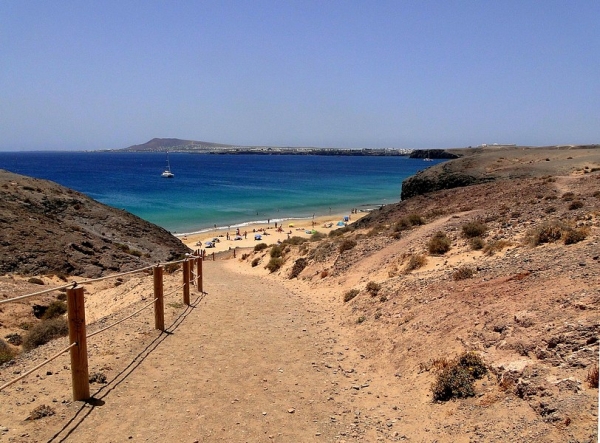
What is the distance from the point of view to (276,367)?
7934 mm

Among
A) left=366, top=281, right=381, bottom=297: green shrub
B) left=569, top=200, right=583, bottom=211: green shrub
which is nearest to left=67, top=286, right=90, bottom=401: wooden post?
left=366, top=281, right=381, bottom=297: green shrub

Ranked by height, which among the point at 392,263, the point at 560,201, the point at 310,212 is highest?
the point at 560,201

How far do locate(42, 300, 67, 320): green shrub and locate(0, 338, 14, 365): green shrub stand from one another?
2792 millimetres

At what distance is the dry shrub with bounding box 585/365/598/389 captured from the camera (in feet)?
15.8

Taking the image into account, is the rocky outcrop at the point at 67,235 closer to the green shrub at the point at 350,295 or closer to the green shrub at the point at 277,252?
the green shrub at the point at 277,252

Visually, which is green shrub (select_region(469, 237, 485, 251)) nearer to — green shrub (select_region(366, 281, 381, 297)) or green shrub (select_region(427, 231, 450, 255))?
green shrub (select_region(427, 231, 450, 255))

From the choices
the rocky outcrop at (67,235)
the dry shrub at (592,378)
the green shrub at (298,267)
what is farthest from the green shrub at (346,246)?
the dry shrub at (592,378)

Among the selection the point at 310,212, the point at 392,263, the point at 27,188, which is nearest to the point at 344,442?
the point at 392,263

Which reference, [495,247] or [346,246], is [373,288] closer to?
[495,247]

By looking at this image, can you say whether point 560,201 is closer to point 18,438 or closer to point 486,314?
point 486,314

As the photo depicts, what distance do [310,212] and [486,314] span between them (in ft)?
196

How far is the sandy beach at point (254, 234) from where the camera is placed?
136 feet

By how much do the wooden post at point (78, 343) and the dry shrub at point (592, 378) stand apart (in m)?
6.05

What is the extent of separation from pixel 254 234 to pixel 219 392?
4055 cm
